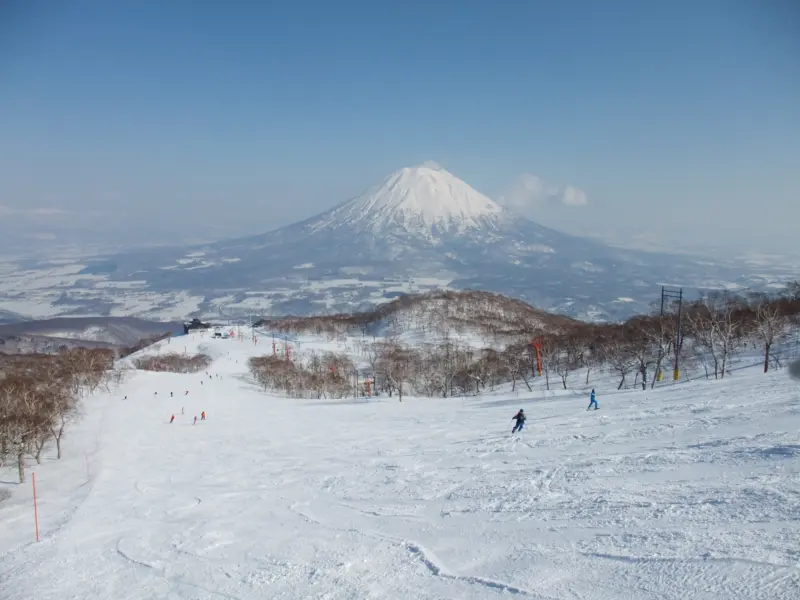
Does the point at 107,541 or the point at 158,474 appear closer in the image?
the point at 107,541

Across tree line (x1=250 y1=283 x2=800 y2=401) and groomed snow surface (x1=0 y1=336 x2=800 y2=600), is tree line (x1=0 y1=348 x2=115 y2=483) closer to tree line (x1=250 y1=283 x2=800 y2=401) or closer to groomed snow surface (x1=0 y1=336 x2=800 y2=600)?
groomed snow surface (x1=0 y1=336 x2=800 y2=600)

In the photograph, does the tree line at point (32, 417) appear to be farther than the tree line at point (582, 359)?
No

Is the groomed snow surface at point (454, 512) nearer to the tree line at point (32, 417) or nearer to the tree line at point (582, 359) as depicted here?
the tree line at point (32, 417)

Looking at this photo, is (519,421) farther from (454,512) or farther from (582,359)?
(582,359)

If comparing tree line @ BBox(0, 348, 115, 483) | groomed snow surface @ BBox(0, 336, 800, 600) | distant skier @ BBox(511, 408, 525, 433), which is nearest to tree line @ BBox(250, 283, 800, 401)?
groomed snow surface @ BBox(0, 336, 800, 600)

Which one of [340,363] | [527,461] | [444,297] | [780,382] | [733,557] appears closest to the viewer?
[733,557]

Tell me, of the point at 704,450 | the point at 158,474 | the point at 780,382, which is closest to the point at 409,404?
the point at 158,474

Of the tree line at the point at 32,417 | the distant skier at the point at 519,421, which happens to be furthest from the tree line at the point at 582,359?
the tree line at the point at 32,417

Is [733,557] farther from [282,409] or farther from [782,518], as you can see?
[282,409]

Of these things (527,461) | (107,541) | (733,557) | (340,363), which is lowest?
(340,363)
